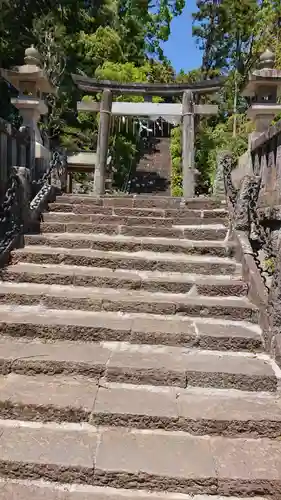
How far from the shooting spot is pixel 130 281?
15.7ft

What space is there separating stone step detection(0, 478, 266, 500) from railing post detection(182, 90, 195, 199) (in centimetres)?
706

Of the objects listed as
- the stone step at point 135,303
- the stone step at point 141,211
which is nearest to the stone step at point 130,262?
the stone step at point 135,303

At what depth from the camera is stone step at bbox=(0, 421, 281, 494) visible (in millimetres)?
2459

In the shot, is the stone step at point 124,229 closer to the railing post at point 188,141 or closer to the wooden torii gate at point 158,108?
the railing post at point 188,141

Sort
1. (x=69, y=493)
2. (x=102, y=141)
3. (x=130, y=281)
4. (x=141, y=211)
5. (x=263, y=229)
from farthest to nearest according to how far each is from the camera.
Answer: (x=102, y=141), (x=141, y=211), (x=263, y=229), (x=130, y=281), (x=69, y=493)

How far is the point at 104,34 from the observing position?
15.8 metres

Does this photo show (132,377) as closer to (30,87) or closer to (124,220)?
(124,220)

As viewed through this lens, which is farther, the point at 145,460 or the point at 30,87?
the point at 30,87

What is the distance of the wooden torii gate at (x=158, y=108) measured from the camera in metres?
9.12

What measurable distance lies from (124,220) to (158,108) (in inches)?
155

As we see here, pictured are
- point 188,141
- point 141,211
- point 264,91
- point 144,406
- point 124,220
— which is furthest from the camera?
point 188,141

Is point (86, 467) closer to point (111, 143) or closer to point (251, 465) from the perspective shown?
point (251, 465)

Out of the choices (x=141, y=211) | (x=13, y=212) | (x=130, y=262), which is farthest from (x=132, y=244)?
(x=13, y=212)

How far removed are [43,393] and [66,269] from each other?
2.14 m
